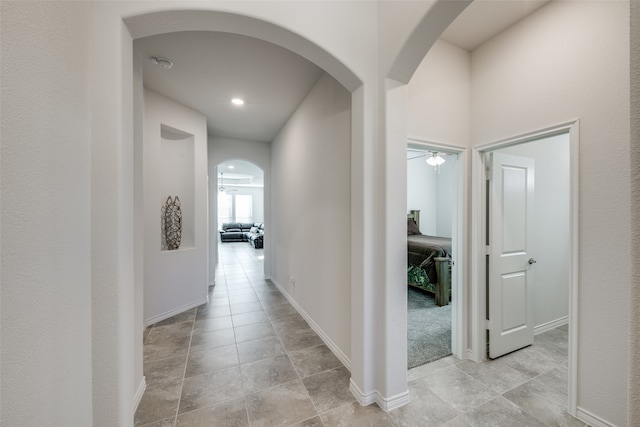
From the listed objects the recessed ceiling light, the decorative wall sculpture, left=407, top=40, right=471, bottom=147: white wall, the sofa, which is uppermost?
the recessed ceiling light

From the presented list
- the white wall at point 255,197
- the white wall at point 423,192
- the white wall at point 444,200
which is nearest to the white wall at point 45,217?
the white wall at point 423,192

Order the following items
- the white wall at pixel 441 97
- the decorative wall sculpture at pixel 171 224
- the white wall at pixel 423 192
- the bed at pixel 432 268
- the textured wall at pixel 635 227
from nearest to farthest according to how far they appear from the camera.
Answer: the textured wall at pixel 635 227 < the white wall at pixel 441 97 < the decorative wall sculpture at pixel 171 224 < the bed at pixel 432 268 < the white wall at pixel 423 192

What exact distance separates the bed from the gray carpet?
0.66 ft

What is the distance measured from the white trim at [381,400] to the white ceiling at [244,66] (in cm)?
289

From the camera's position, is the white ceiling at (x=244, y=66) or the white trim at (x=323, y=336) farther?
the white trim at (x=323, y=336)

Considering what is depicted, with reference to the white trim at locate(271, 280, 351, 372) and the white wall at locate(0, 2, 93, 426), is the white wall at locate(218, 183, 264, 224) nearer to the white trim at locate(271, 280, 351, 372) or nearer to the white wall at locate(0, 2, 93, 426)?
the white trim at locate(271, 280, 351, 372)

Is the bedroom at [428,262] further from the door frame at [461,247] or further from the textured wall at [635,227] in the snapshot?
the textured wall at [635,227]

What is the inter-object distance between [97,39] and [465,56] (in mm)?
2842

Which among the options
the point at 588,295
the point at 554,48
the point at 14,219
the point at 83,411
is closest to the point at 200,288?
the point at 83,411

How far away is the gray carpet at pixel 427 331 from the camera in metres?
2.43

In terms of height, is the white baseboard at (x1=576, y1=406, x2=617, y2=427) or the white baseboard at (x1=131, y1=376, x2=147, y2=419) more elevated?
the white baseboard at (x1=131, y1=376, x2=147, y2=419)

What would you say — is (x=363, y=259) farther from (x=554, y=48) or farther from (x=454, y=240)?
(x=554, y=48)

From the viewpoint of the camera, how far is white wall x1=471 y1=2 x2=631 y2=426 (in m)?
1.53

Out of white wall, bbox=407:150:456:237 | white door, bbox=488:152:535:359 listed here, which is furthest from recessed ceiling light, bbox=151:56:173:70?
white wall, bbox=407:150:456:237
